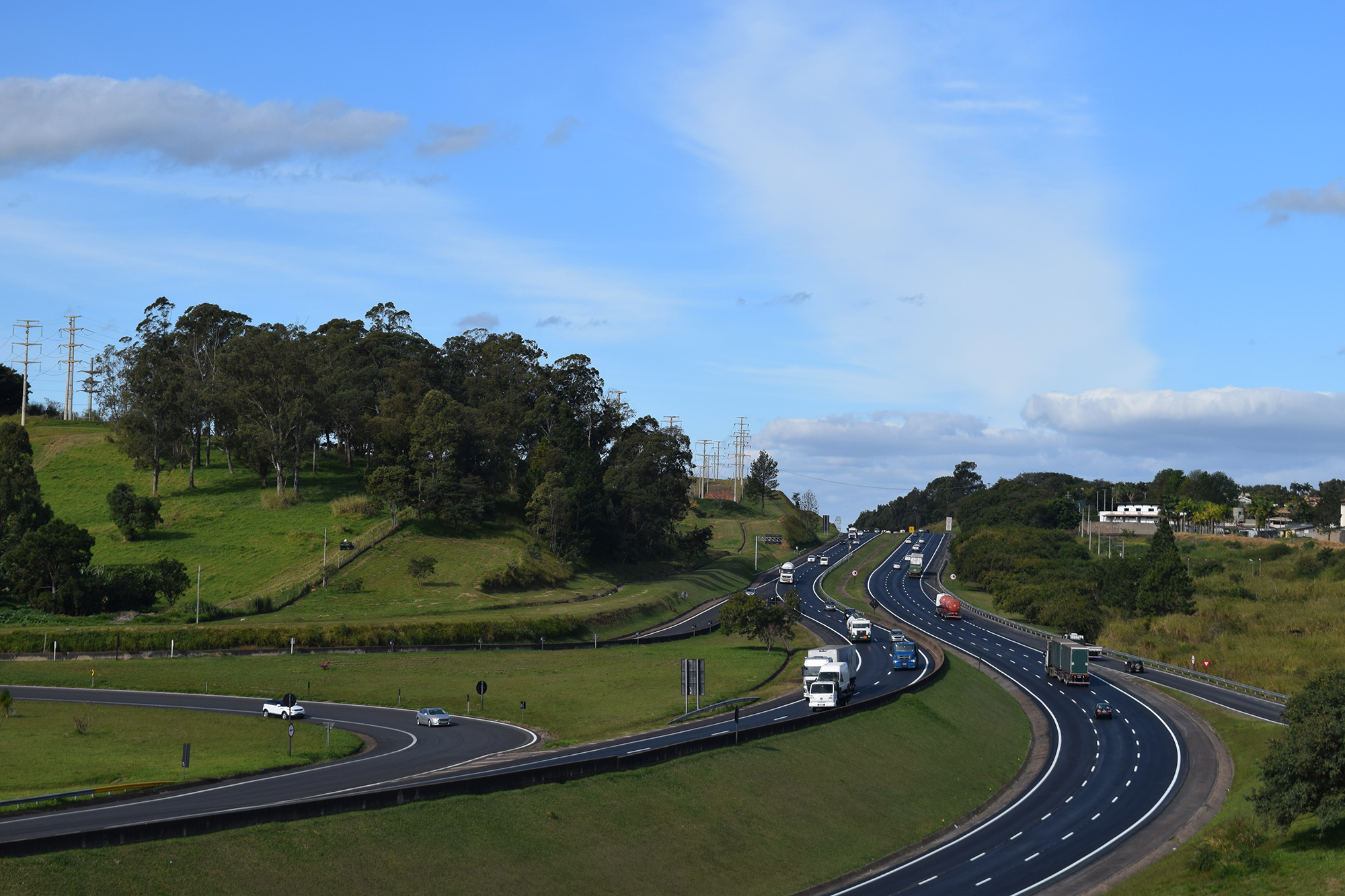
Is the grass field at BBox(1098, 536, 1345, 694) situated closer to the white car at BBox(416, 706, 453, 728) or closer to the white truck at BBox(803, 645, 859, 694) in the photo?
the white truck at BBox(803, 645, 859, 694)

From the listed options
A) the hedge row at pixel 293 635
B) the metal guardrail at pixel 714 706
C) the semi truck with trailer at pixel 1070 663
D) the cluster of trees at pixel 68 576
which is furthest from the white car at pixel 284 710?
the semi truck with trailer at pixel 1070 663

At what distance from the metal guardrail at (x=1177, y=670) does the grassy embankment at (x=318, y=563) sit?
3776 cm

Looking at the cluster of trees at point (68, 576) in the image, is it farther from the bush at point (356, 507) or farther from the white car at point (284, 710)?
the white car at point (284, 710)

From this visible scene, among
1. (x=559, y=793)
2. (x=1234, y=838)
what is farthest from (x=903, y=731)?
(x=559, y=793)

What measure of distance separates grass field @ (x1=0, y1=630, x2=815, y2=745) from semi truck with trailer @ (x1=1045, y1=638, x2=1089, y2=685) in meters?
20.7

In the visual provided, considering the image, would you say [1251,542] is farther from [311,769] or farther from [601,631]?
[311,769]

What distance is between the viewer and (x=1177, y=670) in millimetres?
88688

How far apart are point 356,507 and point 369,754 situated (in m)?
79.4

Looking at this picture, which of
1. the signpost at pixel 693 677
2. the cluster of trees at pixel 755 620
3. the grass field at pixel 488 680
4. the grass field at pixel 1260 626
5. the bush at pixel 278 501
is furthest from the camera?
the bush at pixel 278 501

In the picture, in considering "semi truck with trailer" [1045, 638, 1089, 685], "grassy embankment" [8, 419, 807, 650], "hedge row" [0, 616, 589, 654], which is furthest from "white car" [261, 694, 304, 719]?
"semi truck with trailer" [1045, 638, 1089, 685]

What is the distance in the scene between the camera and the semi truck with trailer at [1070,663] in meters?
81.4

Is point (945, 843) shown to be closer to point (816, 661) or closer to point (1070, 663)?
point (816, 661)

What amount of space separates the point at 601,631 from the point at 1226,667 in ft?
183

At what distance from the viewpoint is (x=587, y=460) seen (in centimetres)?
13788
